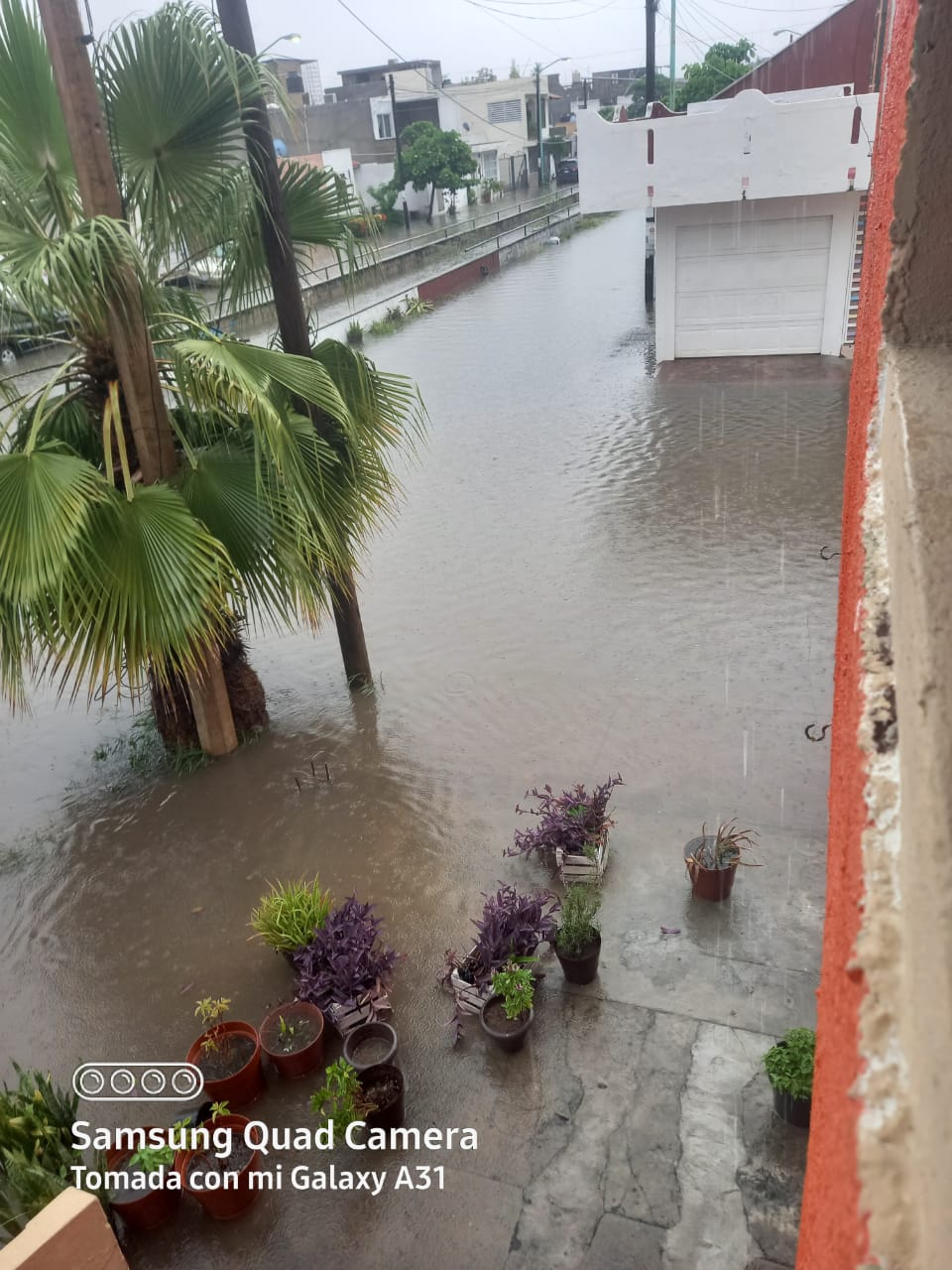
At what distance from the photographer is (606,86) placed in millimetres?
79438

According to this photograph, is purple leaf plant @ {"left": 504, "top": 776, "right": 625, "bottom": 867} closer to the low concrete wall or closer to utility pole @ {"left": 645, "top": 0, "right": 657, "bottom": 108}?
the low concrete wall

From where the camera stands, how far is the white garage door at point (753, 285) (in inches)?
564

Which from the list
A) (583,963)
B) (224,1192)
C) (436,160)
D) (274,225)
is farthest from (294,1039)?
(436,160)

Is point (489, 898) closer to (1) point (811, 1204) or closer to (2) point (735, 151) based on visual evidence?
(1) point (811, 1204)

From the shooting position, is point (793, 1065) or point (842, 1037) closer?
point (842, 1037)

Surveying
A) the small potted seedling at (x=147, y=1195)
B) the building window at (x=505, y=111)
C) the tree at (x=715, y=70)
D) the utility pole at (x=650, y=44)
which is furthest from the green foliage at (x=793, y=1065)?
the building window at (x=505, y=111)

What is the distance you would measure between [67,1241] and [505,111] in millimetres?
69490

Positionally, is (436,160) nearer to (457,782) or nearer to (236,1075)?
(457,782)

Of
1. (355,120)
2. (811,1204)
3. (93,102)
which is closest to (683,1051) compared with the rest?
(811,1204)

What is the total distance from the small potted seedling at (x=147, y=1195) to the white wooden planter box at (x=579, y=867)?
96.2 inches

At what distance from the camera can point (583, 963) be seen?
450 cm

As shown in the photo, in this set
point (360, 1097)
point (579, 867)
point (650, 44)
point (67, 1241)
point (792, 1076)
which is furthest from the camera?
point (650, 44)

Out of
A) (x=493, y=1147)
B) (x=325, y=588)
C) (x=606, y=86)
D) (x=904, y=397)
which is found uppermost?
(x=606, y=86)

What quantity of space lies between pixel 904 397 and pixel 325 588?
5.09 metres
